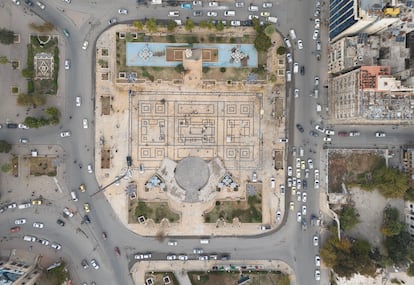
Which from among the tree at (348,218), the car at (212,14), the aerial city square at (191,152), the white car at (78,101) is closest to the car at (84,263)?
the aerial city square at (191,152)

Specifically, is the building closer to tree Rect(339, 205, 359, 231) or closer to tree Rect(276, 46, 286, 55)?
tree Rect(276, 46, 286, 55)

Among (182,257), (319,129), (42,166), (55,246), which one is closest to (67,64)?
(42,166)

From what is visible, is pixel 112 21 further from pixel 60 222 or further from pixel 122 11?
pixel 60 222

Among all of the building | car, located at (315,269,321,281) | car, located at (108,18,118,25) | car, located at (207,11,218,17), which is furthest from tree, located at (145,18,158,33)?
car, located at (315,269,321,281)

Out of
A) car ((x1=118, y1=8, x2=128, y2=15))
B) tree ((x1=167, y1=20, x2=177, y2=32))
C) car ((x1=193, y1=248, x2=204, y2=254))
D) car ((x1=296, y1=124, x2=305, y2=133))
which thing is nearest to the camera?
tree ((x1=167, y1=20, x2=177, y2=32))

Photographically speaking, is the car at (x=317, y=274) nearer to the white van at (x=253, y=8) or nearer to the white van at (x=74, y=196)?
the white van at (x=74, y=196)

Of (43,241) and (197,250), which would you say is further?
(197,250)
